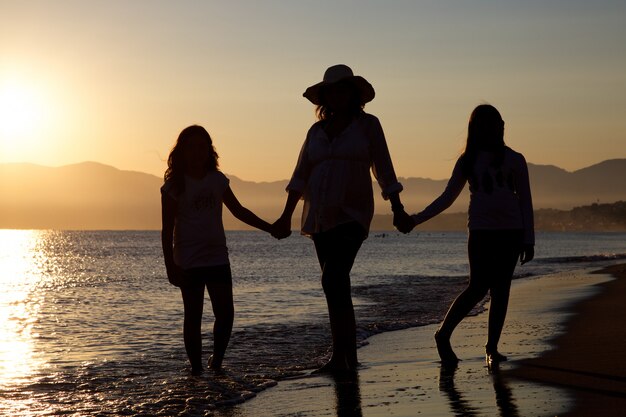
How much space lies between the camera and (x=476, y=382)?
18.0ft

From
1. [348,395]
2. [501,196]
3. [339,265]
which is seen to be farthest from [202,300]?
[501,196]

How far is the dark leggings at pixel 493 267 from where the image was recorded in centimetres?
623

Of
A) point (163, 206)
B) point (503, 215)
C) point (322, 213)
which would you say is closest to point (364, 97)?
point (322, 213)

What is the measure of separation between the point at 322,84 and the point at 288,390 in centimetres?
220

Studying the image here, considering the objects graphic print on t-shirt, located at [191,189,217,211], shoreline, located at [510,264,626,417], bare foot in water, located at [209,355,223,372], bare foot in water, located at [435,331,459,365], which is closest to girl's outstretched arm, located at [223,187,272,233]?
graphic print on t-shirt, located at [191,189,217,211]

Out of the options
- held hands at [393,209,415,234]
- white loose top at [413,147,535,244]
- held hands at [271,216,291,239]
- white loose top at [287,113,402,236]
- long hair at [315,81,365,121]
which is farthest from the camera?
held hands at [271,216,291,239]

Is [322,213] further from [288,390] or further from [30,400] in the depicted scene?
[30,400]

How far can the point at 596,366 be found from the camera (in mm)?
5992

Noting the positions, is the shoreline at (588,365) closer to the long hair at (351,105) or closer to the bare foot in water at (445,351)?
the bare foot in water at (445,351)

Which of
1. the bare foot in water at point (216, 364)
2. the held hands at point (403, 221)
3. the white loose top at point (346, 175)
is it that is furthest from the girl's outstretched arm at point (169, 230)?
the held hands at point (403, 221)

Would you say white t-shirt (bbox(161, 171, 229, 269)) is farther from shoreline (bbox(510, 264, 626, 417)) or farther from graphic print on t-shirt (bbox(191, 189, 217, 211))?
shoreline (bbox(510, 264, 626, 417))

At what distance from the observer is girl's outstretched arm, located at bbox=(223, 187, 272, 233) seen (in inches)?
261

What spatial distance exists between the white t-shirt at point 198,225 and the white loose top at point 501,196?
5.06 feet

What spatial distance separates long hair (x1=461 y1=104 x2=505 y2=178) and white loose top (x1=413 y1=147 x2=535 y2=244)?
0.15ft
